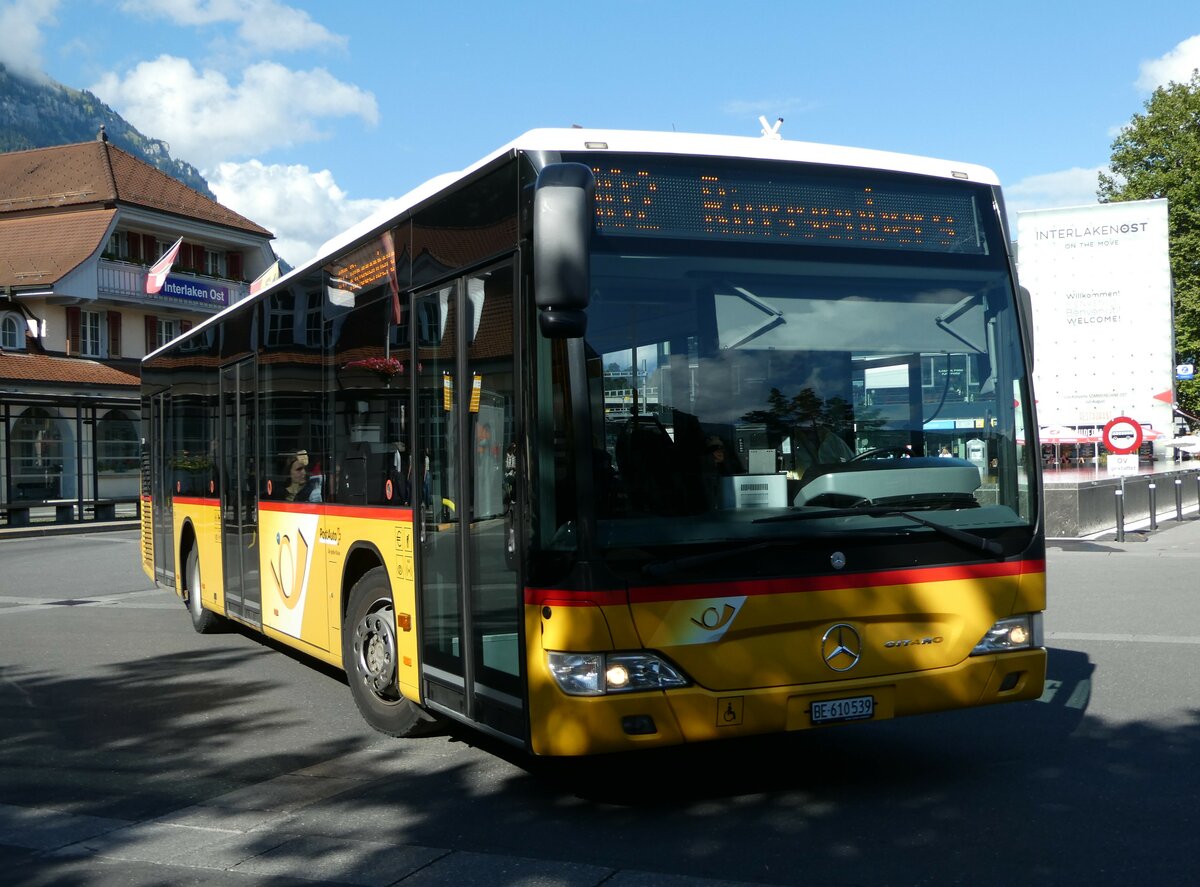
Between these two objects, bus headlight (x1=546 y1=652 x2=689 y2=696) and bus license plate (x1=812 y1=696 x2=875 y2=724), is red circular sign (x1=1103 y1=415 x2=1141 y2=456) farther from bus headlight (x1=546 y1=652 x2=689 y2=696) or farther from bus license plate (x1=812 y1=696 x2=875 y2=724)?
bus headlight (x1=546 y1=652 x2=689 y2=696)

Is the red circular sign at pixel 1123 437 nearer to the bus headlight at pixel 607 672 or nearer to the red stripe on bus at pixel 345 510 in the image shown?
the red stripe on bus at pixel 345 510

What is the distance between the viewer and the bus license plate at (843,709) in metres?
5.67

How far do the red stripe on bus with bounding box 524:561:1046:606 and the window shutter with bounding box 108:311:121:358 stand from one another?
4905cm

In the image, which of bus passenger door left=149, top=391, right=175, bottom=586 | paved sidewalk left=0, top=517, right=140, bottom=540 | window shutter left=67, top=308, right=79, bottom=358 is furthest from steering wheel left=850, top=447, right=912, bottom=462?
window shutter left=67, top=308, right=79, bottom=358

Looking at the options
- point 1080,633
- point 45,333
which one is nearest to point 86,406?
point 45,333

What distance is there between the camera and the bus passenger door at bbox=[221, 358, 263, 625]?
10320 mm

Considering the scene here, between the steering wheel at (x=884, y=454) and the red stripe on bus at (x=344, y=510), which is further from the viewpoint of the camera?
the red stripe on bus at (x=344, y=510)

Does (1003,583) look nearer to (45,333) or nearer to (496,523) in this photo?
(496,523)

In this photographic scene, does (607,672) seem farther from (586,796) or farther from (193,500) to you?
(193,500)

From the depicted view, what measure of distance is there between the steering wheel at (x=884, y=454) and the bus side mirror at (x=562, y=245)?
4.86 ft

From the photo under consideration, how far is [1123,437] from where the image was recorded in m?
23.0

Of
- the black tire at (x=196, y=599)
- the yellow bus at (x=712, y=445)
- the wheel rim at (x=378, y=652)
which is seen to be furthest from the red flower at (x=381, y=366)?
the black tire at (x=196, y=599)

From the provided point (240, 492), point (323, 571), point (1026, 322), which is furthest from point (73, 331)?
point (1026, 322)

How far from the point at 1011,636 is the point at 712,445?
1757mm
